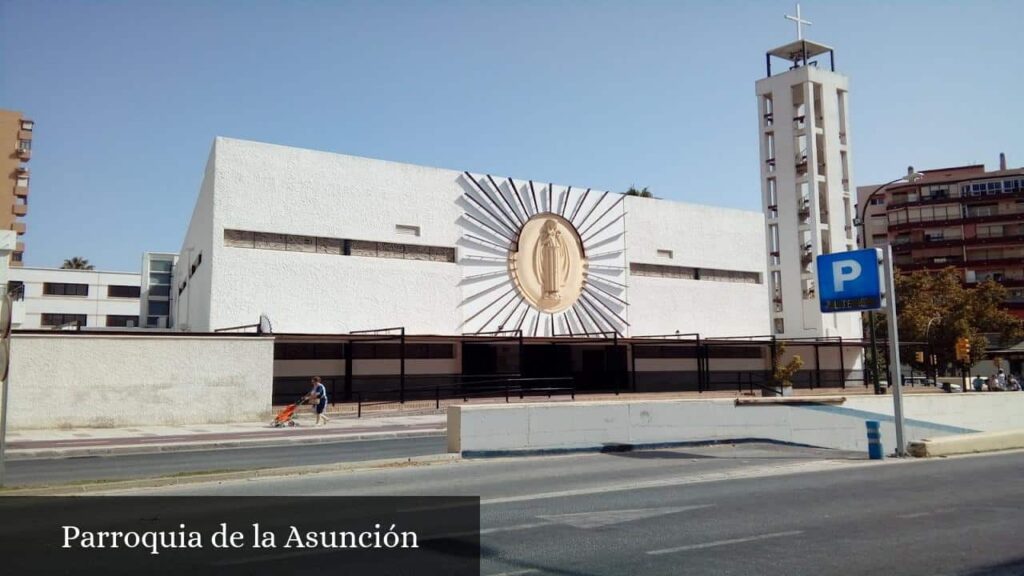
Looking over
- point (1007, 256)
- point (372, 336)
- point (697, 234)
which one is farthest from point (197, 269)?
point (1007, 256)

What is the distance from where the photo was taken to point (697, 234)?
46.5 m

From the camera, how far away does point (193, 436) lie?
21.3m

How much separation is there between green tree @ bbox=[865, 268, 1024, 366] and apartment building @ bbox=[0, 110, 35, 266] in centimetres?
6668

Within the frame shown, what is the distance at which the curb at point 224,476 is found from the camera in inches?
448

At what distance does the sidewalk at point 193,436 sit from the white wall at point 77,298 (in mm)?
49595

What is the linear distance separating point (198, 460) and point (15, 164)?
5554 centimetres

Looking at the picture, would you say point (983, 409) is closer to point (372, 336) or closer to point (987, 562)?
point (372, 336)

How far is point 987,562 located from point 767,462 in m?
8.91

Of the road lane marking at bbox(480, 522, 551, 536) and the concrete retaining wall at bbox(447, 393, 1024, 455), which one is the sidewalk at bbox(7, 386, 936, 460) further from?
the road lane marking at bbox(480, 522, 551, 536)

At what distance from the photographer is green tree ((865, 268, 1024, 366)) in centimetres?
5688

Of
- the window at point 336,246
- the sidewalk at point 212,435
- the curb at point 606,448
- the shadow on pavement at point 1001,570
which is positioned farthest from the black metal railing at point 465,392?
the shadow on pavement at point 1001,570

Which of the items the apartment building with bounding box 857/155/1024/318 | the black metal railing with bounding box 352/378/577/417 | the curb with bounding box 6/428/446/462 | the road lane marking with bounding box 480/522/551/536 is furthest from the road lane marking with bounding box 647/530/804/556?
the apartment building with bounding box 857/155/1024/318

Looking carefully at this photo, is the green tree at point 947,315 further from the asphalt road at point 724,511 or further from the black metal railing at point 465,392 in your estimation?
the asphalt road at point 724,511

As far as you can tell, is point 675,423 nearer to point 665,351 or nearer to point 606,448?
point 606,448
